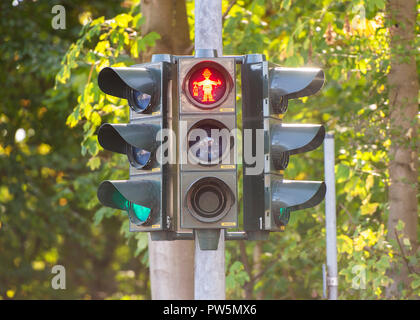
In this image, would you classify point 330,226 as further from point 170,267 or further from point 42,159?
point 42,159

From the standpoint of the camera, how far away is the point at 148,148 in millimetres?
6609

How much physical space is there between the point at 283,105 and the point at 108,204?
1496mm

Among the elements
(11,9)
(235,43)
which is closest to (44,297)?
(11,9)

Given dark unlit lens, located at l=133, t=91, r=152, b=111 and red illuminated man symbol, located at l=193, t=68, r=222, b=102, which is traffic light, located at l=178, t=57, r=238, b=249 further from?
dark unlit lens, located at l=133, t=91, r=152, b=111

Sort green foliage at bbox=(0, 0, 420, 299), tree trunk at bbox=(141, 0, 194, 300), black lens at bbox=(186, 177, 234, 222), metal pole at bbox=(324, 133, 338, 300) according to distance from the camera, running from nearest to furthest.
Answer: black lens at bbox=(186, 177, 234, 222) < metal pole at bbox=(324, 133, 338, 300) < green foliage at bbox=(0, 0, 420, 299) < tree trunk at bbox=(141, 0, 194, 300)

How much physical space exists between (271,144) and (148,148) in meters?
0.88

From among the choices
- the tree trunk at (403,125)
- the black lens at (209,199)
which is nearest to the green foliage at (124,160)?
the tree trunk at (403,125)

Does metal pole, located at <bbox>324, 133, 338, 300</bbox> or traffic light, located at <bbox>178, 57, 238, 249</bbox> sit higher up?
traffic light, located at <bbox>178, 57, 238, 249</bbox>

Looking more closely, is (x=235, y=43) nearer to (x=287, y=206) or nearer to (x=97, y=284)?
(x=287, y=206)

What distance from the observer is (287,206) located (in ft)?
21.6

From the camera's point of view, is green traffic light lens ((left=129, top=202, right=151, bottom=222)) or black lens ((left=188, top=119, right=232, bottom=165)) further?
green traffic light lens ((left=129, top=202, right=151, bottom=222))

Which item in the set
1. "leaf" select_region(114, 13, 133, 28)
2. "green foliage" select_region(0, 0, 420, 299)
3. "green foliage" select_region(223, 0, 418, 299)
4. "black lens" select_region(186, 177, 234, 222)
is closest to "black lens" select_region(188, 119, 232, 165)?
"black lens" select_region(186, 177, 234, 222)

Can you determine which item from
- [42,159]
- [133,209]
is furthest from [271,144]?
[42,159]

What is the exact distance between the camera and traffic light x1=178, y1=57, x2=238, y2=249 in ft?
21.2
